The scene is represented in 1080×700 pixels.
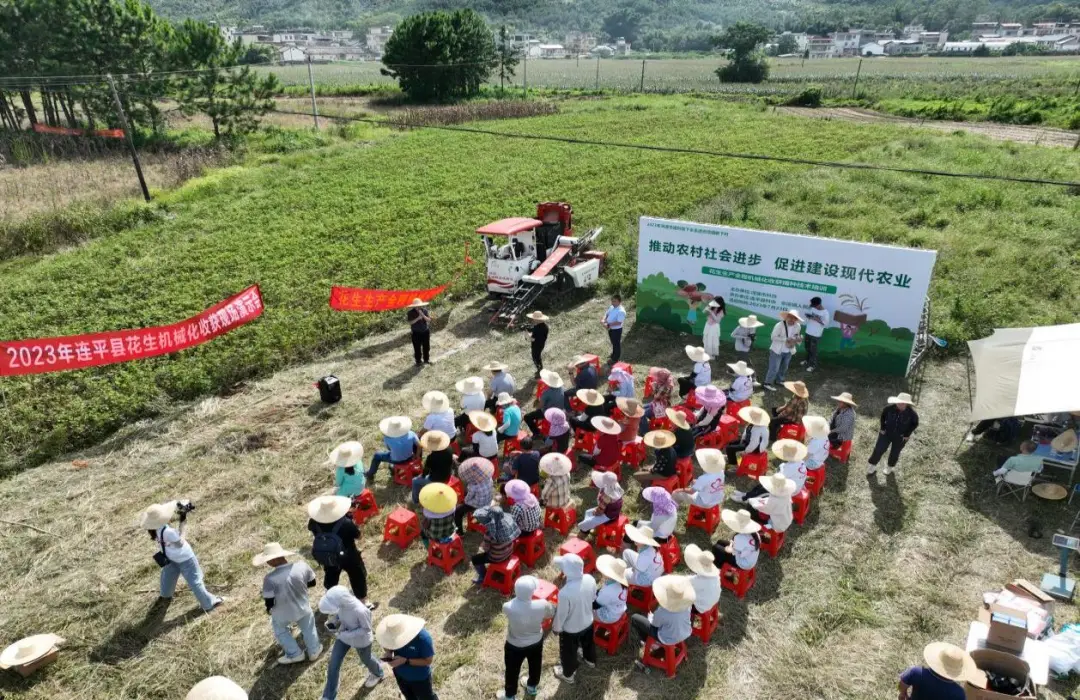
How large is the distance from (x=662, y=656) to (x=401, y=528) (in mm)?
3924

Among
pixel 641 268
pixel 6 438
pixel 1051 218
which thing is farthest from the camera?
pixel 1051 218

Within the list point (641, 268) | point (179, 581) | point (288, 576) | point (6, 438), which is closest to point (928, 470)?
point (641, 268)

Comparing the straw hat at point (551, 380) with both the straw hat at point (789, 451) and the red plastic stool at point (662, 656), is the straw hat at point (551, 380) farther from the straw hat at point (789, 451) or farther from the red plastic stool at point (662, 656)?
the red plastic stool at point (662, 656)

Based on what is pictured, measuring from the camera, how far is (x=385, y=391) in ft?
43.1

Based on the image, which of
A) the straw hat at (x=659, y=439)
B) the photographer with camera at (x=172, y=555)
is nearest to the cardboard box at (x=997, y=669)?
the straw hat at (x=659, y=439)

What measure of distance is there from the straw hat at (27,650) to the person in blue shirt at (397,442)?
14.4 ft

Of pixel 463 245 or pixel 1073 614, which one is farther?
pixel 463 245

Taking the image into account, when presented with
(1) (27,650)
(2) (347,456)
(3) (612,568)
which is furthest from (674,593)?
(1) (27,650)

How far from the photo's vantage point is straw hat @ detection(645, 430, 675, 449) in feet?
29.9

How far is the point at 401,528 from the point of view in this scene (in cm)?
877

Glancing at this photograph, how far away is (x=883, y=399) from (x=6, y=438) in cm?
1689

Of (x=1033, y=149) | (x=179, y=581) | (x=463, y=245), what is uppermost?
(x=1033, y=149)

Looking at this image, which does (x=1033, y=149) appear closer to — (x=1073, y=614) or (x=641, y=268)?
(x=641, y=268)

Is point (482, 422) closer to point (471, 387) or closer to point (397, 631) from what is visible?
point (471, 387)
